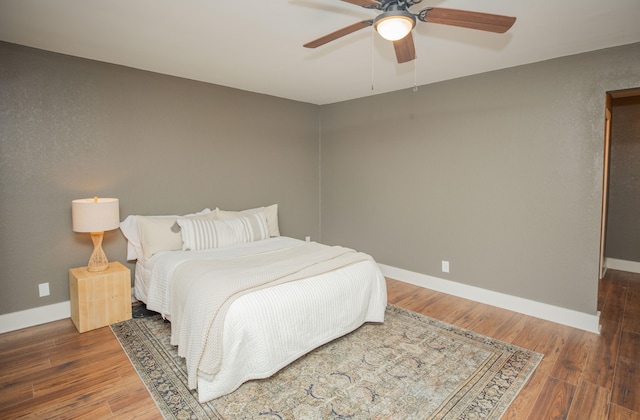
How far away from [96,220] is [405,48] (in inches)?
110

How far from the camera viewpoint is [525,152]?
3.25 m

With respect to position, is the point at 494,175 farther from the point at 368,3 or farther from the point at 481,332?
the point at 368,3

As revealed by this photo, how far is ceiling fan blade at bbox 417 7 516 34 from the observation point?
5.30 ft

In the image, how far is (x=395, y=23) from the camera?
1.66 metres

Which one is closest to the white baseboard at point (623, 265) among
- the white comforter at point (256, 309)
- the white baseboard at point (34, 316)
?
the white comforter at point (256, 309)

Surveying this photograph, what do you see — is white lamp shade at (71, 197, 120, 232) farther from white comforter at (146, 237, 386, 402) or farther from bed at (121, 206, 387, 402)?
white comforter at (146, 237, 386, 402)

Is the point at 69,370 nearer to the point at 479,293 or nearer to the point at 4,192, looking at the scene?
the point at 4,192

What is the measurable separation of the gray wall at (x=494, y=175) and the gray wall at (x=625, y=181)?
2.23m

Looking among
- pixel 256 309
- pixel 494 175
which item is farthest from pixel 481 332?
pixel 256 309

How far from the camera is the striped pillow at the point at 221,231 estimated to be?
3.34 metres

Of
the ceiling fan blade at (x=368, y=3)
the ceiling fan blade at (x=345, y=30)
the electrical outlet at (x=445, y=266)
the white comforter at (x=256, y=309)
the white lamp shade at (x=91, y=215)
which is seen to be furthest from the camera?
the electrical outlet at (x=445, y=266)

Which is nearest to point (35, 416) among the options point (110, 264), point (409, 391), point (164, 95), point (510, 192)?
point (110, 264)

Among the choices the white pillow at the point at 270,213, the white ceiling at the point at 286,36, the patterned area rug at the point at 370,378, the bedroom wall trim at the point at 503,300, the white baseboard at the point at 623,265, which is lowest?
the patterned area rug at the point at 370,378

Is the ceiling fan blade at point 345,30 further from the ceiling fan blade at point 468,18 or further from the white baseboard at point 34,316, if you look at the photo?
the white baseboard at point 34,316
